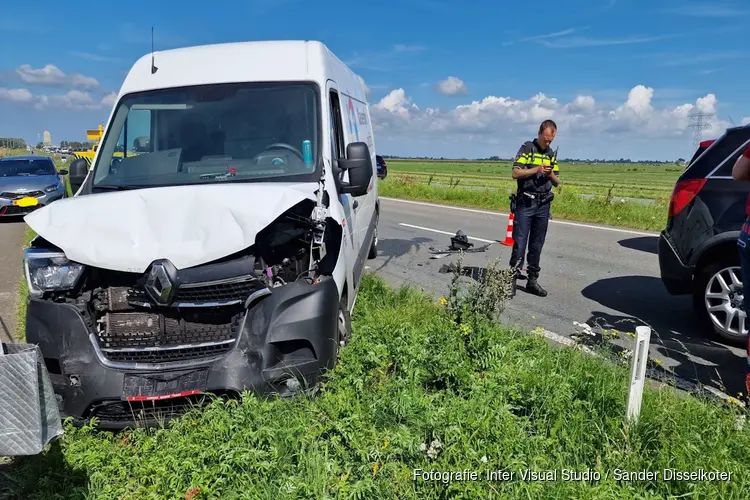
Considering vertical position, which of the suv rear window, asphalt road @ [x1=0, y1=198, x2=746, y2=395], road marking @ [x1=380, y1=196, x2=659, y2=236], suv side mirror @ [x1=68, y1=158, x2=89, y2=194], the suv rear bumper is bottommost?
asphalt road @ [x1=0, y1=198, x2=746, y2=395]

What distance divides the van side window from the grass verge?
9861 mm

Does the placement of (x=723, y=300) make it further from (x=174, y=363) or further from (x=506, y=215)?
(x=506, y=215)

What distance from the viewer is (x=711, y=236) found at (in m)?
5.25

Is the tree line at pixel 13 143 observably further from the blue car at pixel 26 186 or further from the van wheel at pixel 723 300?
the van wheel at pixel 723 300

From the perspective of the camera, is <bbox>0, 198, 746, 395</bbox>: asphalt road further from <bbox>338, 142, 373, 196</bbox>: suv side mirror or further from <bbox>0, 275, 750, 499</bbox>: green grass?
<bbox>338, 142, 373, 196</bbox>: suv side mirror

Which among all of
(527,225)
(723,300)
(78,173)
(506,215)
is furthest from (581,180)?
(78,173)

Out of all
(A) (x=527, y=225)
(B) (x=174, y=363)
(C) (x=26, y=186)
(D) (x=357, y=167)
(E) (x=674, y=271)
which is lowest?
(B) (x=174, y=363)

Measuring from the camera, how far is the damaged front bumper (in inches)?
129

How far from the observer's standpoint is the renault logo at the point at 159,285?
3.28 m

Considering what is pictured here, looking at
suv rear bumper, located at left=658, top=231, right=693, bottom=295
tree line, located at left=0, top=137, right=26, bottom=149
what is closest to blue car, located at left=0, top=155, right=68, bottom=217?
suv rear bumper, located at left=658, top=231, right=693, bottom=295

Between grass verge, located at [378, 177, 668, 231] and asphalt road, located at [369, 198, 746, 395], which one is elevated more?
grass verge, located at [378, 177, 668, 231]

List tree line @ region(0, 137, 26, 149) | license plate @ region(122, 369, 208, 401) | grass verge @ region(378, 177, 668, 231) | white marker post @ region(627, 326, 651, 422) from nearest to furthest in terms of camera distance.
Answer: white marker post @ region(627, 326, 651, 422) → license plate @ region(122, 369, 208, 401) → grass verge @ region(378, 177, 668, 231) → tree line @ region(0, 137, 26, 149)

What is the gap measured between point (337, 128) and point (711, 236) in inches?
142

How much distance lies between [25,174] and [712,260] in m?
17.2
